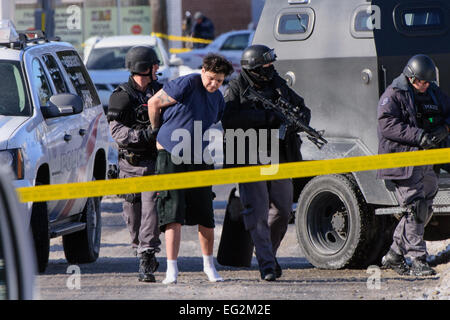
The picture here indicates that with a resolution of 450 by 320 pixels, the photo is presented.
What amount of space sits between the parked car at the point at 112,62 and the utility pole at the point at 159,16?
12863mm

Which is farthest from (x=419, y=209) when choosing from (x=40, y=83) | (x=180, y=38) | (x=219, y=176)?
(x=180, y=38)

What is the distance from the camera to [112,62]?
22.3 meters

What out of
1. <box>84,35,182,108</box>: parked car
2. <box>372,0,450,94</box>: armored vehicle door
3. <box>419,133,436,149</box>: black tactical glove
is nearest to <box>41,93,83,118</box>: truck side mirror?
<box>372,0,450,94</box>: armored vehicle door

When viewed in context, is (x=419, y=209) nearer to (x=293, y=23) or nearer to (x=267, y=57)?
(x=267, y=57)

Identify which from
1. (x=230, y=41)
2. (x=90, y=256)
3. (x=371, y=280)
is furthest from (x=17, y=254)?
(x=230, y=41)

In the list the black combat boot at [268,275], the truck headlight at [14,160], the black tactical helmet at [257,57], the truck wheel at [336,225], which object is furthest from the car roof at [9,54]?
the truck wheel at [336,225]

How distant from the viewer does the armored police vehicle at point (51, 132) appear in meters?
8.80

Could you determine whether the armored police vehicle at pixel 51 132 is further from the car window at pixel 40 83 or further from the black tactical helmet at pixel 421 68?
the black tactical helmet at pixel 421 68

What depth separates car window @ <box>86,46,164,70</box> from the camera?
2223 centimetres

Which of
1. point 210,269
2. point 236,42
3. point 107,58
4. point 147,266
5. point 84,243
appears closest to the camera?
point 210,269

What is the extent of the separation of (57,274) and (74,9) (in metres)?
28.6

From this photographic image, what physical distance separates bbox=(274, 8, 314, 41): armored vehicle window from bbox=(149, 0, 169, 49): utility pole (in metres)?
26.0

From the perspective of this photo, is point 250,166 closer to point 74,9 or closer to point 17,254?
point 17,254

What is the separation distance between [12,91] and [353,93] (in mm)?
3048
